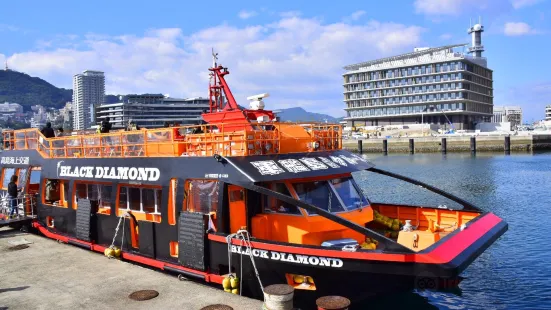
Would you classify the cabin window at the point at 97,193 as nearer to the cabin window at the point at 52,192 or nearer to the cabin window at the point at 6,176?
the cabin window at the point at 52,192

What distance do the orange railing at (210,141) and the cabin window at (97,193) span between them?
3.11 feet

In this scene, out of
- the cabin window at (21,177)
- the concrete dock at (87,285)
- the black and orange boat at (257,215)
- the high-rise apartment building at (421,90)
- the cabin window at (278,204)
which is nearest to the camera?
the black and orange boat at (257,215)

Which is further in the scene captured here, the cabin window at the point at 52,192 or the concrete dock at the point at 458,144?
the concrete dock at the point at 458,144

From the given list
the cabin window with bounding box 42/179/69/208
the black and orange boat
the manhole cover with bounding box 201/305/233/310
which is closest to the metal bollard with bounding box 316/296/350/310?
the black and orange boat

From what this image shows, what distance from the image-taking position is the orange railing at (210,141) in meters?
10.2

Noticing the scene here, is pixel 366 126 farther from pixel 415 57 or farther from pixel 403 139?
pixel 403 139

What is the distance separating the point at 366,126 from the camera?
132125 mm

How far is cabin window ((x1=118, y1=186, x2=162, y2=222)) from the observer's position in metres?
11.7

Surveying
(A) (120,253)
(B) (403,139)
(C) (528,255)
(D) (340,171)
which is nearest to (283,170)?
(D) (340,171)

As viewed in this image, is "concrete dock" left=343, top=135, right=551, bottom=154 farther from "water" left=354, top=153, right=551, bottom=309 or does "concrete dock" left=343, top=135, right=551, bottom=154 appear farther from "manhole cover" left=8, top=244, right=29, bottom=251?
"manhole cover" left=8, top=244, right=29, bottom=251

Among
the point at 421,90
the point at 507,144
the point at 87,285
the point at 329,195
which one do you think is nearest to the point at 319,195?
the point at 329,195

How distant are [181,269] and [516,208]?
73.0ft

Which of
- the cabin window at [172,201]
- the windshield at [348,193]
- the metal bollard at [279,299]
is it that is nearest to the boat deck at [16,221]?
the cabin window at [172,201]

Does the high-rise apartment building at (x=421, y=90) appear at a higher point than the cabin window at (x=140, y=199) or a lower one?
higher
